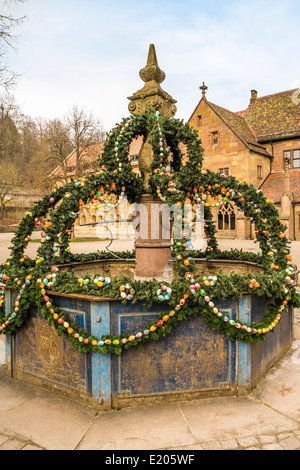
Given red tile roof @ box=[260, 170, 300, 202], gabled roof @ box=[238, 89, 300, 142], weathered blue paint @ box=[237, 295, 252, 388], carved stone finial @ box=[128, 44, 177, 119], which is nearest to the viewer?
weathered blue paint @ box=[237, 295, 252, 388]

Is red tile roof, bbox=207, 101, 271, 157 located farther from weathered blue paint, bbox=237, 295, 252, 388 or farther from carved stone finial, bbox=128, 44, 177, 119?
weathered blue paint, bbox=237, 295, 252, 388

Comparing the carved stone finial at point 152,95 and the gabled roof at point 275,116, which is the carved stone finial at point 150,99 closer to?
the carved stone finial at point 152,95

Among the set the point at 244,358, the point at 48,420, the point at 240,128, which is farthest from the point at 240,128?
the point at 48,420

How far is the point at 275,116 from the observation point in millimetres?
Answer: 32750

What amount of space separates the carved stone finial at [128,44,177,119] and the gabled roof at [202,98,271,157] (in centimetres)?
2595

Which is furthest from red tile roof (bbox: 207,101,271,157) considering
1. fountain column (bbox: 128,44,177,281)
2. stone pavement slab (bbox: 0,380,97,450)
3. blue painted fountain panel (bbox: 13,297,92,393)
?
stone pavement slab (bbox: 0,380,97,450)

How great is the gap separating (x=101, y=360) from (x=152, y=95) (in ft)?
12.5

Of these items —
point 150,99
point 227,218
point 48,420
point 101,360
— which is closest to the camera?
point 48,420

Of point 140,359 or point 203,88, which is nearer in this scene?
point 140,359

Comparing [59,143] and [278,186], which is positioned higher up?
[59,143]

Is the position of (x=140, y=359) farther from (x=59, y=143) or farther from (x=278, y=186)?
(x=278, y=186)

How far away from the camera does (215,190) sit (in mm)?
4570

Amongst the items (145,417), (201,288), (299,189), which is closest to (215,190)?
(201,288)

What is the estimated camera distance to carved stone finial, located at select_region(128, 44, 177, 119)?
5.08 meters
